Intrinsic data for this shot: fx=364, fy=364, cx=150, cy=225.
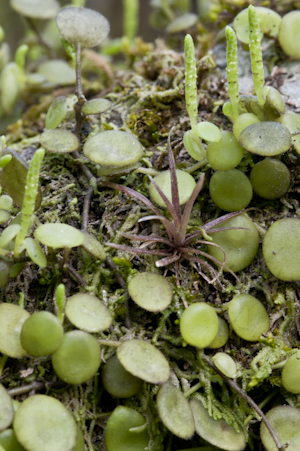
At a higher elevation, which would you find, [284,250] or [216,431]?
[284,250]

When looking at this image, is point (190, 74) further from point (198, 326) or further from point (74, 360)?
point (74, 360)

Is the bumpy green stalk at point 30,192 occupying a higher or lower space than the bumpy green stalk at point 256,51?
lower

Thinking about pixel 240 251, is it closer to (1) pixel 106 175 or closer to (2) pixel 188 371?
(2) pixel 188 371

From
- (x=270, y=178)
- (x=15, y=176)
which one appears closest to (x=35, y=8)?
(x=15, y=176)

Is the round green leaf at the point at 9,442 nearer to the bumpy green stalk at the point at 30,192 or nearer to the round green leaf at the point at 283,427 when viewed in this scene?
the bumpy green stalk at the point at 30,192

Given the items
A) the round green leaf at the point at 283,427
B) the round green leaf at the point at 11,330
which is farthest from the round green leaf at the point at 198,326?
the round green leaf at the point at 11,330

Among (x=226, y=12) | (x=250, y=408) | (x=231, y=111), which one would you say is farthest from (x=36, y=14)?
(x=250, y=408)
